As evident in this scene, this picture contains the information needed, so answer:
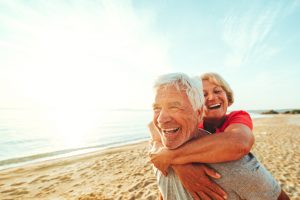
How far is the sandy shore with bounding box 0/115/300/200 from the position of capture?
6324 millimetres

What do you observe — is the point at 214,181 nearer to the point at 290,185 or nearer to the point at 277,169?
the point at 290,185

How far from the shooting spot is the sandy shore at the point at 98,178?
20.7ft

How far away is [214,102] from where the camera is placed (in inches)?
116

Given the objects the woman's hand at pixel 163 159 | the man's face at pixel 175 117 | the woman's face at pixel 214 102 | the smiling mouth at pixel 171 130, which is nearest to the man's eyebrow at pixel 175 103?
the man's face at pixel 175 117

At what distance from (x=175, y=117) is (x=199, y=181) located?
1.61ft

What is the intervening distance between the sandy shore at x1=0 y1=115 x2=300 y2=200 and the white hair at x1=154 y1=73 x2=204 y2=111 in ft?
16.0

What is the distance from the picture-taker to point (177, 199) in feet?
5.42

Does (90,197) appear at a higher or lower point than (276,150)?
higher

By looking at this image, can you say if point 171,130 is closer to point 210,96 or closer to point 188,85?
point 188,85

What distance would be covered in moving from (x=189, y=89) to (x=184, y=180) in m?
0.68

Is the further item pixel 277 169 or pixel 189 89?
pixel 277 169

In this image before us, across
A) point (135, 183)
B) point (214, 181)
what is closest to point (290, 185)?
point (135, 183)

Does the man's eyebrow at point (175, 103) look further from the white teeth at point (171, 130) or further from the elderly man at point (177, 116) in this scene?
the white teeth at point (171, 130)

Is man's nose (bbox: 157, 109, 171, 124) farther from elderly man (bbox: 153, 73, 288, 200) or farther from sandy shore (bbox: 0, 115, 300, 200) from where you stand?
sandy shore (bbox: 0, 115, 300, 200)
